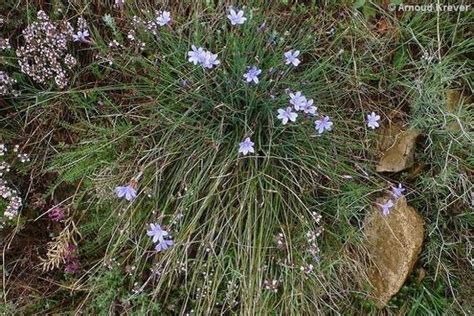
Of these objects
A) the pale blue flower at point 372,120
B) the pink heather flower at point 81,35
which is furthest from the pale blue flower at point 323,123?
the pink heather flower at point 81,35

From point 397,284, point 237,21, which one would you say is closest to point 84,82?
point 237,21

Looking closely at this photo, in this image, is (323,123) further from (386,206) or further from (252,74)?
(386,206)

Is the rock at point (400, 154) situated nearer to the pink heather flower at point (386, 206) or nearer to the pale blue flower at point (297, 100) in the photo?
the pink heather flower at point (386, 206)

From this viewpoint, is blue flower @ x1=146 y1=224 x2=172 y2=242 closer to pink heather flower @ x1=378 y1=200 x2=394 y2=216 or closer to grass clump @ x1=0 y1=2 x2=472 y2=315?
grass clump @ x1=0 y1=2 x2=472 y2=315

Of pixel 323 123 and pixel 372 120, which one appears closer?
pixel 323 123

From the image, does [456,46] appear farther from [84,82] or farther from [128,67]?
[84,82]

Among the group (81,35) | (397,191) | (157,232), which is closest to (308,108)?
(397,191)

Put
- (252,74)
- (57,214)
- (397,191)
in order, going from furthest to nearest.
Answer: (57,214), (397,191), (252,74)
